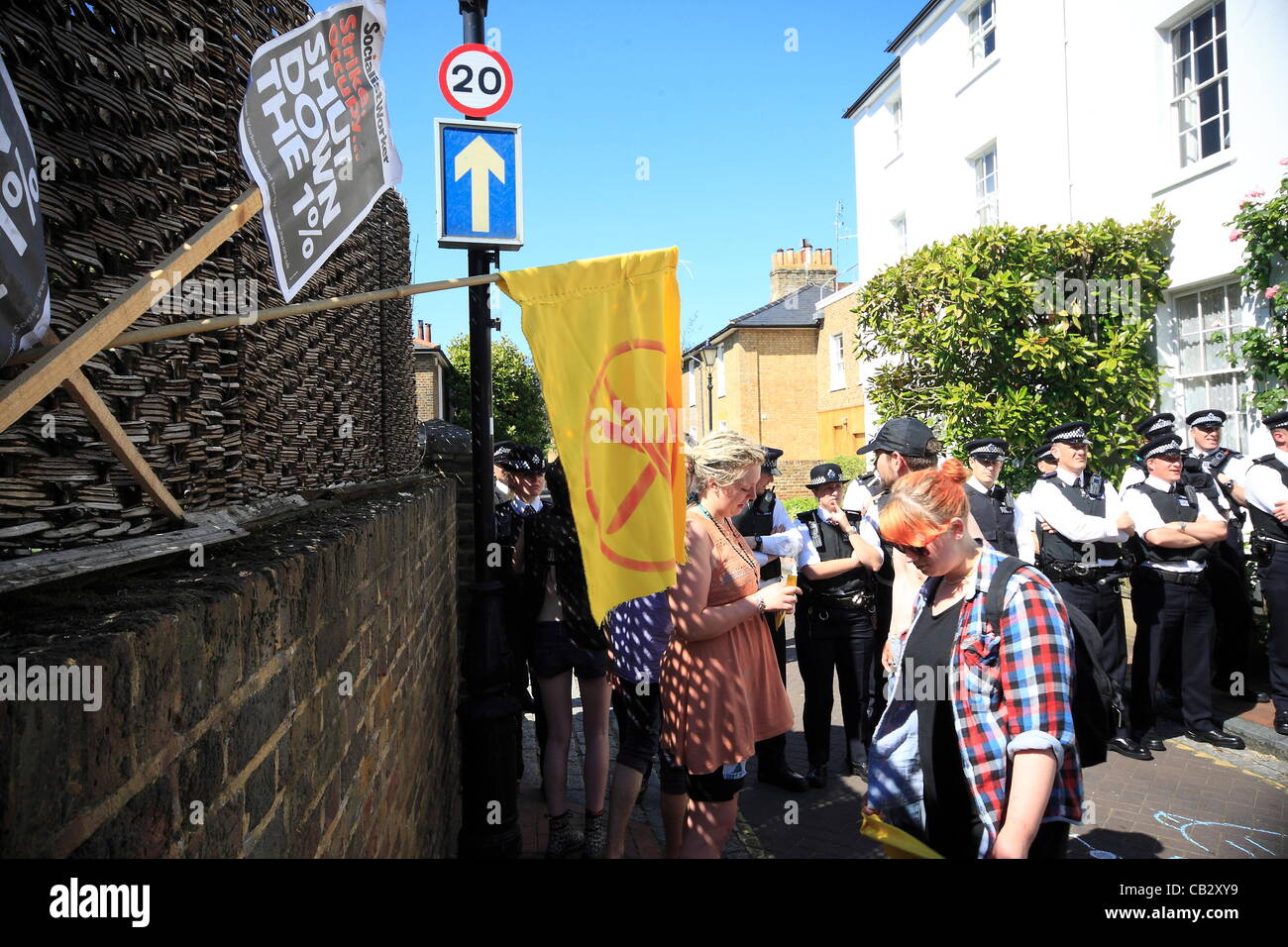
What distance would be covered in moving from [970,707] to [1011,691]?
0.47 feet

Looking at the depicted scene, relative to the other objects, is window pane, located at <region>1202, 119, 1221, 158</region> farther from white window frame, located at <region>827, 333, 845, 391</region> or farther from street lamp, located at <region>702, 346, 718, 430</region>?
street lamp, located at <region>702, 346, 718, 430</region>

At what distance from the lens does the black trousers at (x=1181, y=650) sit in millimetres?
5891

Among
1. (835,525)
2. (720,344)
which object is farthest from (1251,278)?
(720,344)

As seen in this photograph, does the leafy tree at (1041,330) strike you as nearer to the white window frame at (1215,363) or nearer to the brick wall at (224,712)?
the white window frame at (1215,363)

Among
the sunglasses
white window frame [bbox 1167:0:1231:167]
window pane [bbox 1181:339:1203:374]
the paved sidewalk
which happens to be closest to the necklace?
the sunglasses

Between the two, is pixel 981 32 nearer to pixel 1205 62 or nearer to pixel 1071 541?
pixel 1205 62

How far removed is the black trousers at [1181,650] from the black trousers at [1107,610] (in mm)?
166

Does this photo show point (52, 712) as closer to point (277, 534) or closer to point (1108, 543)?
point (277, 534)

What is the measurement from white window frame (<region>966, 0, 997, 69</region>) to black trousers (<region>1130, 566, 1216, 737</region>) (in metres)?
11.4

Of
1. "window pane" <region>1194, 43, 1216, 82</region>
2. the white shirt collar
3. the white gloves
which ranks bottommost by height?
the white gloves

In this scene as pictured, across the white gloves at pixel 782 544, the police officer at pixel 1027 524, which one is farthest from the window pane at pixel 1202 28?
the white gloves at pixel 782 544

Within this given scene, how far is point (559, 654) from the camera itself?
14.4ft

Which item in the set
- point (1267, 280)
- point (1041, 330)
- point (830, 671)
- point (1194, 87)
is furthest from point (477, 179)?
point (1194, 87)

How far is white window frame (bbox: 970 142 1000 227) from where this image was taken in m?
14.4
